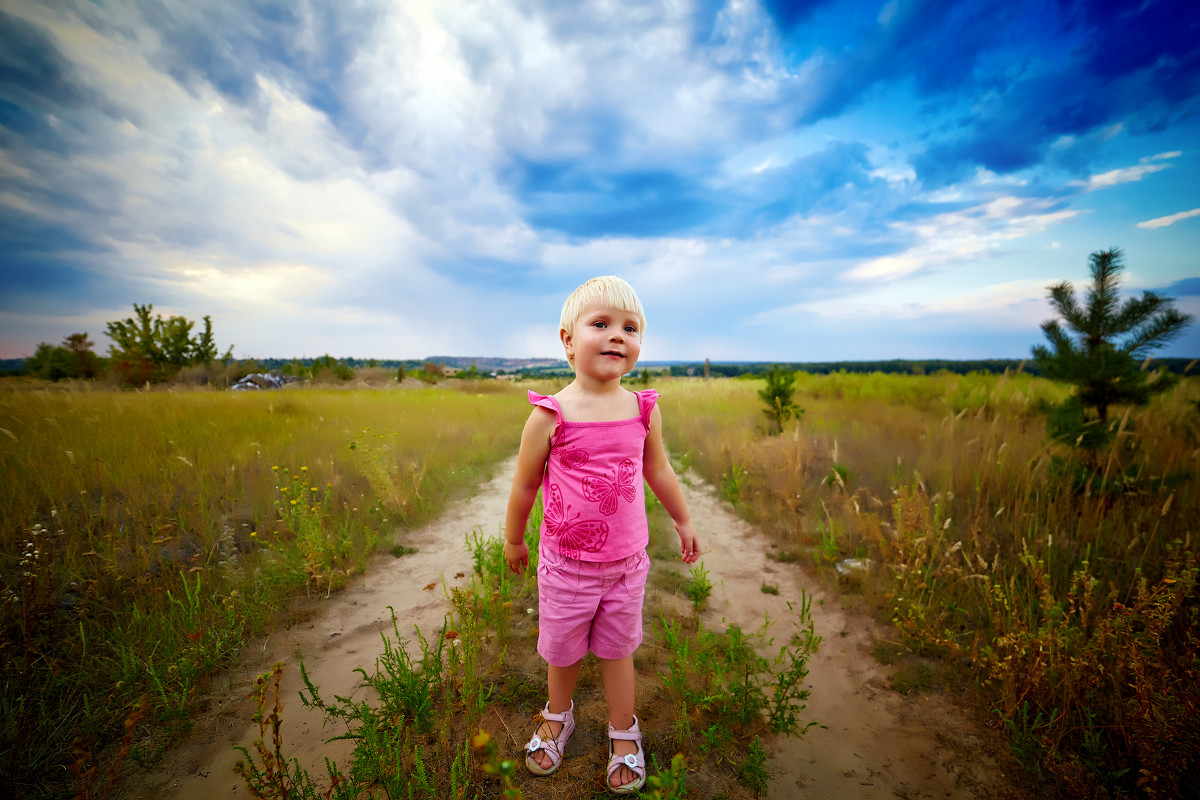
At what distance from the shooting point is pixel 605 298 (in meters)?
1.77

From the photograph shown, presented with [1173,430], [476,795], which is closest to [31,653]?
[476,795]

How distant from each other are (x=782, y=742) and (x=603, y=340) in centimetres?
221

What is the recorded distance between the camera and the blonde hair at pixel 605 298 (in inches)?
69.9

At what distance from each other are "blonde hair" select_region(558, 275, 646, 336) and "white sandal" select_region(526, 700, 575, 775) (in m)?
1.85

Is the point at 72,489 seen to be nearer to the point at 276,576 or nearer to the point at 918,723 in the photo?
the point at 276,576

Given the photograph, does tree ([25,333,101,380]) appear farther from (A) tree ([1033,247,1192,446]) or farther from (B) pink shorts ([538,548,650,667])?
(A) tree ([1033,247,1192,446])

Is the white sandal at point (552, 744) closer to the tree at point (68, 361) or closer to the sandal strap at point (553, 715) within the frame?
the sandal strap at point (553, 715)

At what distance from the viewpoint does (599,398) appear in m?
1.87

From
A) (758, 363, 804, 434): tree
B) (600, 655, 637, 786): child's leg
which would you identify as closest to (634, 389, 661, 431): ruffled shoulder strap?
(600, 655, 637, 786): child's leg

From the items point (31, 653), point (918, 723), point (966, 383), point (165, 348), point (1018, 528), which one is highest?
point (165, 348)

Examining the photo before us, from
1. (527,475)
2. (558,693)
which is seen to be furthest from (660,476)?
(558,693)

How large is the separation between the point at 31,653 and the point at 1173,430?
35.5 feet

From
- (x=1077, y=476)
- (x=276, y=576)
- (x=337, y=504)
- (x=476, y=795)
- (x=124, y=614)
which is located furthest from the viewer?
(x=337, y=504)

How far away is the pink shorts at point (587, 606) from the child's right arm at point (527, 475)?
17 centimetres
